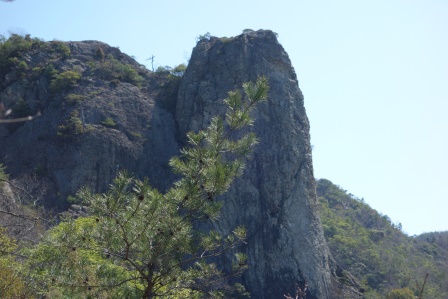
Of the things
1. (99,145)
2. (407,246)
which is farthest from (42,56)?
(407,246)

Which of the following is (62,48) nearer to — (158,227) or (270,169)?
(270,169)

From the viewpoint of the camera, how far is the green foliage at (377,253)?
38750 mm

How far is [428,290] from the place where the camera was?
117 feet

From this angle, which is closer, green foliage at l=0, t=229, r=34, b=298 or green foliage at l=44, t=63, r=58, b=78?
green foliage at l=0, t=229, r=34, b=298

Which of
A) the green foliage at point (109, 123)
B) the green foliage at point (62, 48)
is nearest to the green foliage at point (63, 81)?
the green foliage at point (62, 48)

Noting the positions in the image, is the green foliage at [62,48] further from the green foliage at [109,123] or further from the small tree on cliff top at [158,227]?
the small tree on cliff top at [158,227]

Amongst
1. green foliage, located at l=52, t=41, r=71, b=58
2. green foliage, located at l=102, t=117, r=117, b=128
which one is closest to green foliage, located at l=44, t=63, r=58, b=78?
green foliage, located at l=52, t=41, r=71, b=58

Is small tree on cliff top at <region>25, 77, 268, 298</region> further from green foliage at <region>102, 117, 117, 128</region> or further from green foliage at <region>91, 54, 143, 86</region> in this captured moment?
green foliage at <region>91, 54, 143, 86</region>

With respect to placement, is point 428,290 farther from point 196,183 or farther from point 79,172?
point 196,183

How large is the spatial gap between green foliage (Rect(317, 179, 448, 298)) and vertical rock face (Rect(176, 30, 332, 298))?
520cm

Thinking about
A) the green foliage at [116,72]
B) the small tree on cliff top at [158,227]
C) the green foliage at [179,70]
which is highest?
the green foliage at [179,70]

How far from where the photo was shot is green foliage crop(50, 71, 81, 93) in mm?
38312

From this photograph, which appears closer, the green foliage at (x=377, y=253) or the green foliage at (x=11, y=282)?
the green foliage at (x=11, y=282)

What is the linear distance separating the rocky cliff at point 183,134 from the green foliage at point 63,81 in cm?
6
